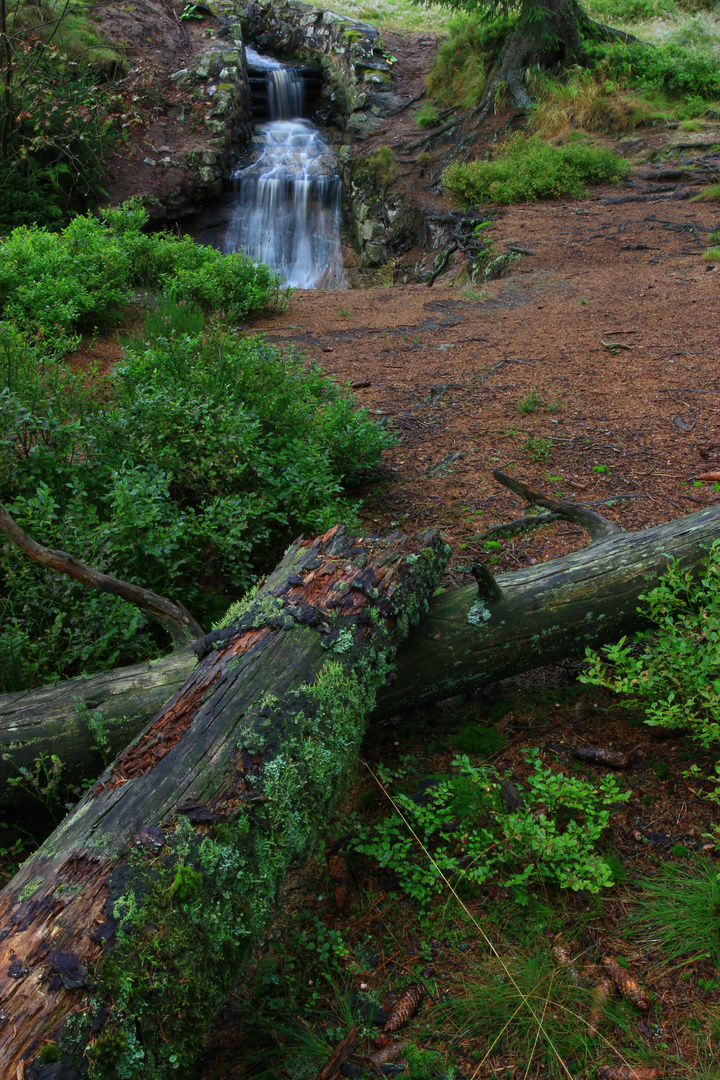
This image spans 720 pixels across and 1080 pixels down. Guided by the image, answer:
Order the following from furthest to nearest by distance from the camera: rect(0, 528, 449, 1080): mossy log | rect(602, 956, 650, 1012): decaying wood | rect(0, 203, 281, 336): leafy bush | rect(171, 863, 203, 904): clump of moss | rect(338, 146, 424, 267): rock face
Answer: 1. rect(338, 146, 424, 267): rock face
2. rect(0, 203, 281, 336): leafy bush
3. rect(602, 956, 650, 1012): decaying wood
4. rect(171, 863, 203, 904): clump of moss
5. rect(0, 528, 449, 1080): mossy log

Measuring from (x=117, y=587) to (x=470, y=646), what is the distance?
1.48 meters

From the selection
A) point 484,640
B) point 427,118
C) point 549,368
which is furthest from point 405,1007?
point 427,118

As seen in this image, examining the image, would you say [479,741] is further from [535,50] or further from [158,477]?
[535,50]

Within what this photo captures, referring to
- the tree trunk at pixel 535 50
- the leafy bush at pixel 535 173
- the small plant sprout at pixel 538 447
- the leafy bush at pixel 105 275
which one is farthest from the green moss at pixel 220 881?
the tree trunk at pixel 535 50

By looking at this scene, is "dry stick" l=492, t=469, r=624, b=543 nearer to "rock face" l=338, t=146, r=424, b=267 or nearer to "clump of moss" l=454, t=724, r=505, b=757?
"clump of moss" l=454, t=724, r=505, b=757

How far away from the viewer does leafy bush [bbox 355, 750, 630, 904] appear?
2.12 m

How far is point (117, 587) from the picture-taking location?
279 centimetres

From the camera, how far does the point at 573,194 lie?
13188 mm

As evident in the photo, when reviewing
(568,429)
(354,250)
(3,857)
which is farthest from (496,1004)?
(354,250)

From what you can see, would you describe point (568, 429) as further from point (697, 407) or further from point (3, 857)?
point (3, 857)

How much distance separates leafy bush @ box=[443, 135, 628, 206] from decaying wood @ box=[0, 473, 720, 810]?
486 inches

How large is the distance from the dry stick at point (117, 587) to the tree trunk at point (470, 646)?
0.12 m

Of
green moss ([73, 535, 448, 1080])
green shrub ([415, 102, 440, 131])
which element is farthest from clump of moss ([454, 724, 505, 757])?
green shrub ([415, 102, 440, 131])

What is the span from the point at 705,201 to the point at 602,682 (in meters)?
12.6
